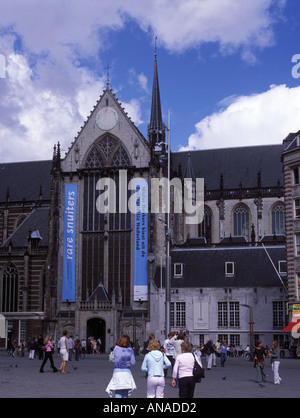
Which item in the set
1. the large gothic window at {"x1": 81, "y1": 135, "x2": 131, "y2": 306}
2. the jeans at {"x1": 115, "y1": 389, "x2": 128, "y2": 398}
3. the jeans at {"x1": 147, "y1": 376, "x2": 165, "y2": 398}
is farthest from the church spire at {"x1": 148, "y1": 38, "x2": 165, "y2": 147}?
the jeans at {"x1": 115, "y1": 389, "x2": 128, "y2": 398}

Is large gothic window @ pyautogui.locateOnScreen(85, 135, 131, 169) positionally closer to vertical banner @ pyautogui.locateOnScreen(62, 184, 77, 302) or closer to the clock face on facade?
the clock face on facade

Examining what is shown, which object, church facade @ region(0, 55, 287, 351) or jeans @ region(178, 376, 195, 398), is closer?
jeans @ region(178, 376, 195, 398)

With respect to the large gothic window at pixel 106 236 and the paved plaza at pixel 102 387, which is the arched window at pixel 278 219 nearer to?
the large gothic window at pixel 106 236

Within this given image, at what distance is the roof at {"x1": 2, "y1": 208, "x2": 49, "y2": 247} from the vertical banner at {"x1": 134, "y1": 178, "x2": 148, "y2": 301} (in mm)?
11589

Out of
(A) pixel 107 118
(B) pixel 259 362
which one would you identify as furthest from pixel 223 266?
(B) pixel 259 362

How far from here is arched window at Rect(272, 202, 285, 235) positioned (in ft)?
241

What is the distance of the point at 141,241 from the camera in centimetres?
6338

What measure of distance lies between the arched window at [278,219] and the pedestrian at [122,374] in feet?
203

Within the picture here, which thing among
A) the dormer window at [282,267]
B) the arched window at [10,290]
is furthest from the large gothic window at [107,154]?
the dormer window at [282,267]

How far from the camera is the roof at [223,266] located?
58688 millimetres

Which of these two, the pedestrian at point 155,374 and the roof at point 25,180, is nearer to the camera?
the pedestrian at point 155,374

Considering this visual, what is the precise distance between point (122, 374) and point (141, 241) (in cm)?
5114

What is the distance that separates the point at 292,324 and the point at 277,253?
17.3m

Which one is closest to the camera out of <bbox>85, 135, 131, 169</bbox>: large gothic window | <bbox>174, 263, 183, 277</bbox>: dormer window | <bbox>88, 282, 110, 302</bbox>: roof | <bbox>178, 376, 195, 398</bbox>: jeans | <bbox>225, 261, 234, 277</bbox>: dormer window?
<bbox>178, 376, 195, 398</bbox>: jeans
